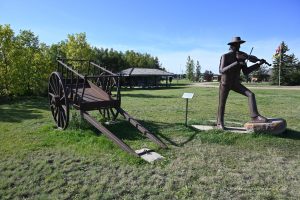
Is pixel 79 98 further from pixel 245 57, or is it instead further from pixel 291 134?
pixel 291 134

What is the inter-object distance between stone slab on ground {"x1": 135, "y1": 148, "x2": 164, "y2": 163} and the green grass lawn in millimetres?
177

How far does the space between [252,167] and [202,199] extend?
1.75m

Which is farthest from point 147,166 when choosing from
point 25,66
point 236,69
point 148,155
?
point 25,66

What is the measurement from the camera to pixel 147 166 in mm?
5672

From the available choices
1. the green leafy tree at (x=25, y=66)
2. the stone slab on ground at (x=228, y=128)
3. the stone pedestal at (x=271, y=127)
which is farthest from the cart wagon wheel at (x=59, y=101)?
the green leafy tree at (x=25, y=66)

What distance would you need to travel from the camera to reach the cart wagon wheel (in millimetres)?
8328

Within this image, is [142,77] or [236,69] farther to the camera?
[142,77]

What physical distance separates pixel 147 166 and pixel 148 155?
1.88ft

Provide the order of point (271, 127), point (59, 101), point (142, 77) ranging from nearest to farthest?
point (271, 127)
point (59, 101)
point (142, 77)

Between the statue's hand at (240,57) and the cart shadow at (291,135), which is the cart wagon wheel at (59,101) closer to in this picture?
the statue's hand at (240,57)

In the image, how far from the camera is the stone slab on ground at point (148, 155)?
6015 millimetres

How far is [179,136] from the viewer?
8039 mm

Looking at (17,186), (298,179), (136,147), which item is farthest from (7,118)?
(298,179)

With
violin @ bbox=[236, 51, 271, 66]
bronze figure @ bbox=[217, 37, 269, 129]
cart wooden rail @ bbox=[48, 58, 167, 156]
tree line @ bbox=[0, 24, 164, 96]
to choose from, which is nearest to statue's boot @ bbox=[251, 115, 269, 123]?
bronze figure @ bbox=[217, 37, 269, 129]
